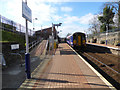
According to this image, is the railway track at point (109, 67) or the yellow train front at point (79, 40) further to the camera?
the yellow train front at point (79, 40)

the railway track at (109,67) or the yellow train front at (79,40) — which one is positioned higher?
the yellow train front at (79,40)

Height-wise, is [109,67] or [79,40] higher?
[79,40]

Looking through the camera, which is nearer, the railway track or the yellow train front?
the railway track

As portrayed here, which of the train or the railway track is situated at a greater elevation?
the train

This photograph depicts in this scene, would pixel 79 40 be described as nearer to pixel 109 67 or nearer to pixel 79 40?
pixel 79 40

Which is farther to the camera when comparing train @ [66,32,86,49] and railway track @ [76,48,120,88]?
train @ [66,32,86,49]

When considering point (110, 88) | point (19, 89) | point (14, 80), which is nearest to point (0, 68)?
point (14, 80)

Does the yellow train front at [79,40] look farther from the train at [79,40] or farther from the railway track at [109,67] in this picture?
the railway track at [109,67]

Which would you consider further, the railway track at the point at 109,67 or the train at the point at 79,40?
the train at the point at 79,40

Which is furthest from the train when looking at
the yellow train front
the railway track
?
the railway track

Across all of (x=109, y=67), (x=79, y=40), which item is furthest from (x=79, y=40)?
(x=109, y=67)

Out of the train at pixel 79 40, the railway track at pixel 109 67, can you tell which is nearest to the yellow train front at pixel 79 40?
the train at pixel 79 40

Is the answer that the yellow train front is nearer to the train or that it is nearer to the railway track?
the train

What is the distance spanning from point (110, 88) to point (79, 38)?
15.5 m
